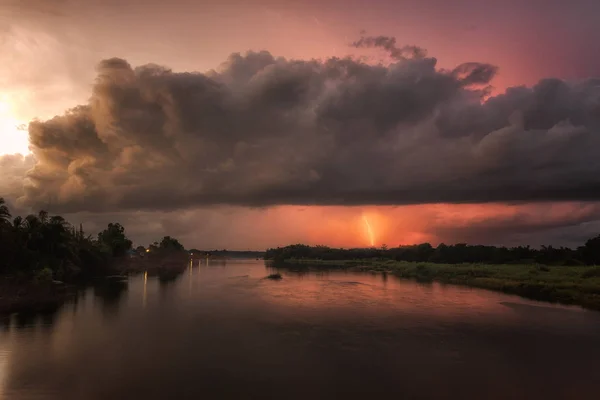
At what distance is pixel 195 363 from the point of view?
2823 centimetres

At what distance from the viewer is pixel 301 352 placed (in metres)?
31.5

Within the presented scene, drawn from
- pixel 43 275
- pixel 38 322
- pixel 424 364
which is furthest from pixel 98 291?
pixel 424 364

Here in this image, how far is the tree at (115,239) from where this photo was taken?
443 ft

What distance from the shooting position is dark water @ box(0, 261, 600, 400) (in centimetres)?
2358

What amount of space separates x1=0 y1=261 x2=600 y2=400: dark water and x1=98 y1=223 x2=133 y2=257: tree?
8607 centimetres

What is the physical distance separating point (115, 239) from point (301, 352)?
125 metres

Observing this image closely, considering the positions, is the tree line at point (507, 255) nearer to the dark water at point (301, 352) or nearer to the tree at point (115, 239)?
the dark water at point (301, 352)

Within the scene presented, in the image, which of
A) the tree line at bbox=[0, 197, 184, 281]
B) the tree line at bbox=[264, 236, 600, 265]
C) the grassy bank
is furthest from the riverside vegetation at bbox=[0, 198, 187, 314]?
the tree line at bbox=[264, 236, 600, 265]

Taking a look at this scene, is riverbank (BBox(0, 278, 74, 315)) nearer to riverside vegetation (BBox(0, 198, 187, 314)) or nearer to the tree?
riverside vegetation (BBox(0, 198, 187, 314))

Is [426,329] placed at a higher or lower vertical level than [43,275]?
lower

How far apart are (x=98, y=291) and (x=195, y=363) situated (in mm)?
51684

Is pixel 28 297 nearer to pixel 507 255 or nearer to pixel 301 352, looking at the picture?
pixel 301 352

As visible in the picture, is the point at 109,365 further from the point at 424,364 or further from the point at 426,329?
the point at 426,329

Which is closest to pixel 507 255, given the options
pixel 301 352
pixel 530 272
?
pixel 530 272
